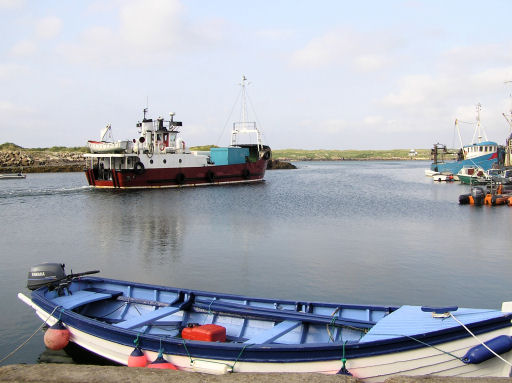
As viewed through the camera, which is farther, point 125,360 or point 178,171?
point 178,171

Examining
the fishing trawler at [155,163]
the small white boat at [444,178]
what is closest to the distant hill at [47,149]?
the fishing trawler at [155,163]

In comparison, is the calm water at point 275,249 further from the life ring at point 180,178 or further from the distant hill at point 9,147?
the distant hill at point 9,147

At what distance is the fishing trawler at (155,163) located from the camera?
1972 inches

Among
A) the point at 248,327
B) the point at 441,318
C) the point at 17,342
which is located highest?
the point at 441,318

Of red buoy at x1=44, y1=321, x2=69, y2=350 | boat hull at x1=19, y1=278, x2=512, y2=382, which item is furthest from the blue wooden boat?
red buoy at x1=44, y1=321, x2=69, y2=350

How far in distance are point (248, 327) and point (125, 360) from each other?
7.95 feet

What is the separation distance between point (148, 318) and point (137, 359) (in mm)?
1313

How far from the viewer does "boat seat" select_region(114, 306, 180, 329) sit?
8969 millimetres

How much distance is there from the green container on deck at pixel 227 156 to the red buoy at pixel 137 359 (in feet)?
167

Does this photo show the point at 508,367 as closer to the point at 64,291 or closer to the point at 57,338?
the point at 57,338

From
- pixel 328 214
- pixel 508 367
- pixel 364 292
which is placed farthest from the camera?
pixel 328 214

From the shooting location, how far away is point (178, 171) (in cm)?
5341

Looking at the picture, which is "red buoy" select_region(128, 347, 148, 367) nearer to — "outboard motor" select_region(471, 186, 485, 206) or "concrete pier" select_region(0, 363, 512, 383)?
"concrete pier" select_region(0, 363, 512, 383)

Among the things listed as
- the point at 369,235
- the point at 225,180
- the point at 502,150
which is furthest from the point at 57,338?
the point at 502,150
